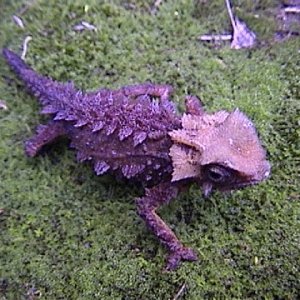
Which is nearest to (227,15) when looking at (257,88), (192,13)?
(192,13)

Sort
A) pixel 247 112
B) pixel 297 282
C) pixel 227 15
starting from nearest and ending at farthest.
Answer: pixel 297 282 < pixel 247 112 < pixel 227 15

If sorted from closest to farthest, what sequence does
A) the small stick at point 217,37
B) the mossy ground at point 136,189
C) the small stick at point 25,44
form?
1. the mossy ground at point 136,189
2. the small stick at point 217,37
3. the small stick at point 25,44

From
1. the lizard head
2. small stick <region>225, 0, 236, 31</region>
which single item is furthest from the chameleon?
small stick <region>225, 0, 236, 31</region>

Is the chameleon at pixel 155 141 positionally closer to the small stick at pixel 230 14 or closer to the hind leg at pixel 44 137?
the hind leg at pixel 44 137

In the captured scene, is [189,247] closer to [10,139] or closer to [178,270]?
[178,270]

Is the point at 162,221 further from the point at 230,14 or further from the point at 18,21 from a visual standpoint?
the point at 18,21

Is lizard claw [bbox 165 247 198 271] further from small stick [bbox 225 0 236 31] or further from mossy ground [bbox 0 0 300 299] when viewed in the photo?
small stick [bbox 225 0 236 31]

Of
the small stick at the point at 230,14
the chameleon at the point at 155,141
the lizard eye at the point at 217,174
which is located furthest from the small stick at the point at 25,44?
the lizard eye at the point at 217,174
